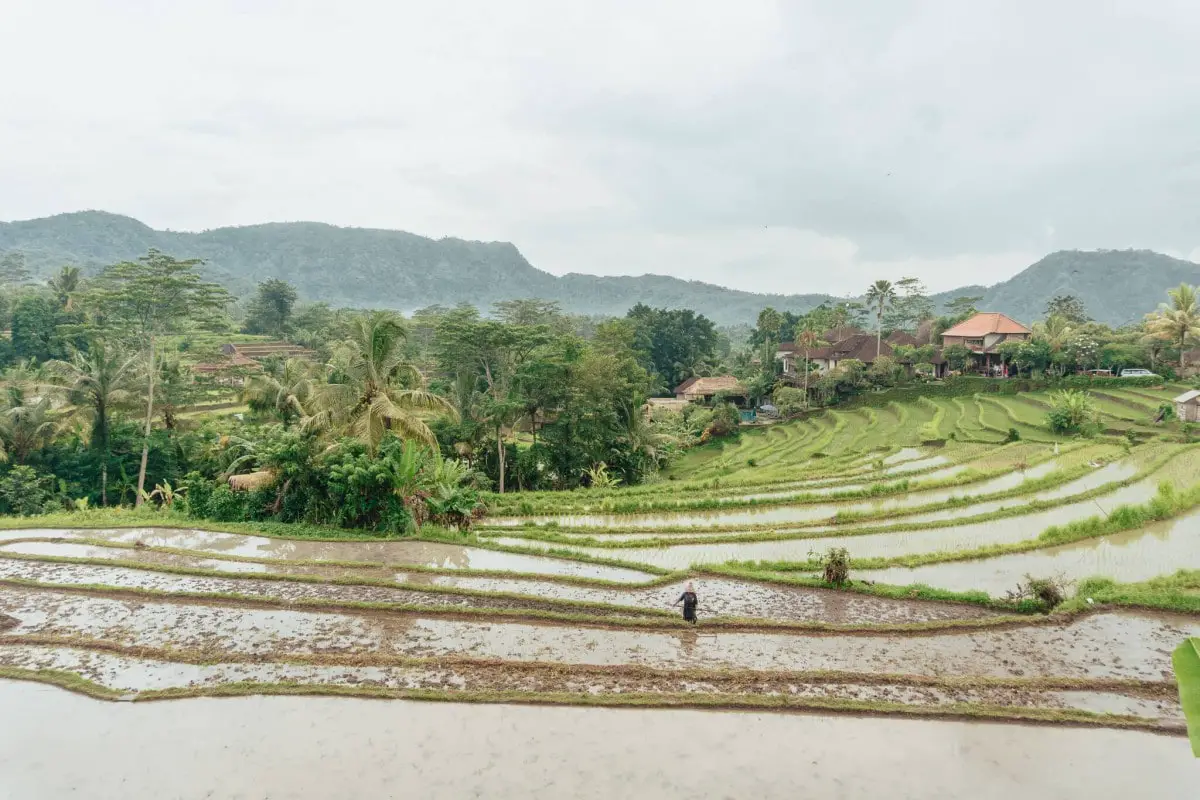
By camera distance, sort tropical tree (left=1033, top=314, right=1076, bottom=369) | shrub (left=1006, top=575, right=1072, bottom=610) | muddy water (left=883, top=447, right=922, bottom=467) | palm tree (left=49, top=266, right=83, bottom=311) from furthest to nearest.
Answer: palm tree (left=49, top=266, right=83, bottom=311)
tropical tree (left=1033, top=314, right=1076, bottom=369)
muddy water (left=883, top=447, right=922, bottom=467)
shrub (left=1006, top=575, right=1072, bottom=610)

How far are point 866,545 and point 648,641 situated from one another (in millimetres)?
6893

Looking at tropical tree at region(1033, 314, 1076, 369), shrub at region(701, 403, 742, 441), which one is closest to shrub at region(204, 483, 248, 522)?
shrub at region(701, 403, 742, 441)

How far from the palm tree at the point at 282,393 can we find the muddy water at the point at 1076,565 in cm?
2016

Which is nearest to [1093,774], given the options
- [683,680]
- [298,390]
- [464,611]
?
[683,680]

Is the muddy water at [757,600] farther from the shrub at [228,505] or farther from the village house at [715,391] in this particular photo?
the village house at [715,391]

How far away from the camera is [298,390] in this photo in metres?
24.3

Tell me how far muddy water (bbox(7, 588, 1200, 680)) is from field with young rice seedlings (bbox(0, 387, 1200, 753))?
0.04 metres

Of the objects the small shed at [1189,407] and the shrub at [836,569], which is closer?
the shrub at [836,569]

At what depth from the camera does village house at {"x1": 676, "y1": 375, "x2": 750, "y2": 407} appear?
47844 mm

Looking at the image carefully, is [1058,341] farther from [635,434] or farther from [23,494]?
[23,494]

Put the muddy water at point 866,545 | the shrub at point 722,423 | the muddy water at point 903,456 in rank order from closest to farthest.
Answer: the muddy water at point 866,545 < the muddy water at point 903,456 < the shrub at point 722,423

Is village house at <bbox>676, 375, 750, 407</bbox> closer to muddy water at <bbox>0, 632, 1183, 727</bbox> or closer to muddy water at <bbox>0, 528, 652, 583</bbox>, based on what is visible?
muddy water at <bbox>0, 528, 652, 583</bbox>

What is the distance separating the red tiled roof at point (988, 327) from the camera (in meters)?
44.5

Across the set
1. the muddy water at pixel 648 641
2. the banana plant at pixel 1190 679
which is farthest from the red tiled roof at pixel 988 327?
the banana plant at pixel 1190 679
